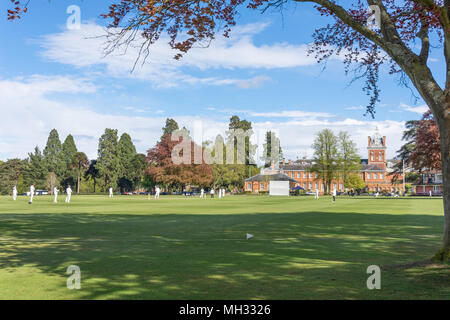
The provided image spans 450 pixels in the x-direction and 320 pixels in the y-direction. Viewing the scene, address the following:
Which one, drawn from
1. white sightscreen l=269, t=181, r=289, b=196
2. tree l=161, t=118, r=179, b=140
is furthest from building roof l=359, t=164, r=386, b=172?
tree l=161, t=118, r=179, b=140

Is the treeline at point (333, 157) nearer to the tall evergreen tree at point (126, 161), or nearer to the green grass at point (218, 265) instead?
the tall evergreen tree at point (126, 161)

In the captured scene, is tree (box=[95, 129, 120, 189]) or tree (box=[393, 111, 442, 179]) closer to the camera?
tree (box=[393, 111, 442, 179])

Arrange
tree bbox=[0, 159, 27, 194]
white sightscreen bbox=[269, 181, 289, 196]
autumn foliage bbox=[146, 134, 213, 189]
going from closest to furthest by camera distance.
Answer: autumn foliage bbox=[146, 134, 213, 189]
white sightscreen bbox=[269, 181, 289, 196]
tree bbox=[0, 159, 27, 194]

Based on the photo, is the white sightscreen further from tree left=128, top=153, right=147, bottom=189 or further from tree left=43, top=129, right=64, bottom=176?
tree left=43, top=129, right=64, bottom=176

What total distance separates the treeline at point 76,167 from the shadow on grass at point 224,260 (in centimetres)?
10248

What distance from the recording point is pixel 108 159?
116250mm

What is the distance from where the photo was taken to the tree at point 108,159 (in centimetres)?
11462

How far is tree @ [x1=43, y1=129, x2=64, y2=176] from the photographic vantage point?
113 m

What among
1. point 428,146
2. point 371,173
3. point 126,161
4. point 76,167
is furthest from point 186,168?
point 371,173

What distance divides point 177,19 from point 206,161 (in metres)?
88.4

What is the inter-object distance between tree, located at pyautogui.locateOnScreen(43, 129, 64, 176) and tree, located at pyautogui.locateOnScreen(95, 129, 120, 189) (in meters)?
9.74

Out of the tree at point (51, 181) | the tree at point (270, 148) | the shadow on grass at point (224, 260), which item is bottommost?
the shadow on grass at point (224, 260)

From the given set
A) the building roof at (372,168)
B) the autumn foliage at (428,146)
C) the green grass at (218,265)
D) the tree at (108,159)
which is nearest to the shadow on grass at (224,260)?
the green grass at (218,265)
